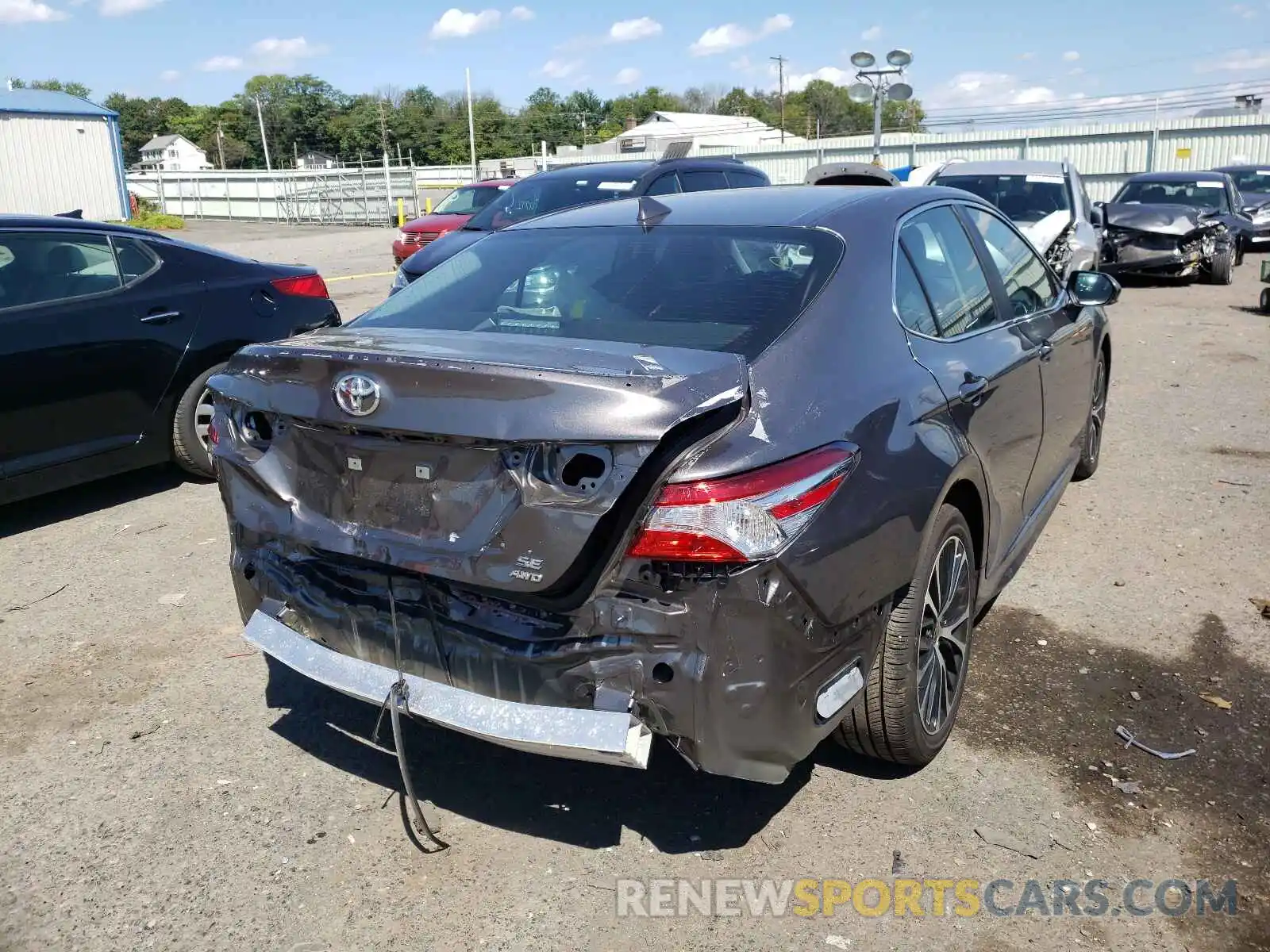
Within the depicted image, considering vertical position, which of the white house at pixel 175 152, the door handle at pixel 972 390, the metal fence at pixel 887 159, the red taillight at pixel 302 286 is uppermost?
the white house at pixel 175 152

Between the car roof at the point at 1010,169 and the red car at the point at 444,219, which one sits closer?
the car roof at the point at 1010,169

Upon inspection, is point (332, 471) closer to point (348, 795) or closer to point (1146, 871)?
point (348, 795)

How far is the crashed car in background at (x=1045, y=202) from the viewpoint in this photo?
11.8 meters

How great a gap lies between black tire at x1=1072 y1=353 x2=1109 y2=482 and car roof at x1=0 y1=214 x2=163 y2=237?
17.2 ft

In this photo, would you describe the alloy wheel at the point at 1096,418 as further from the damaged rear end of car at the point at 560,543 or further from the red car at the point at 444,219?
the red car at the point at 444,219

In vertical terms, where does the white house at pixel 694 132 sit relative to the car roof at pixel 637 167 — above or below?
above

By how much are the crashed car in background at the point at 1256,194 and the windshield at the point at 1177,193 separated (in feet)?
6.98

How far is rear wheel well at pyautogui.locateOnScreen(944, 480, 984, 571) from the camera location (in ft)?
10.5

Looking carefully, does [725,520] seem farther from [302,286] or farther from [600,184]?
[600,184]

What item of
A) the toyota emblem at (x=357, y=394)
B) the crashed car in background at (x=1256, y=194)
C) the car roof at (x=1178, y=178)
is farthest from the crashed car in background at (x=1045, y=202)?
the toyota emblem at (x=357, y=394)

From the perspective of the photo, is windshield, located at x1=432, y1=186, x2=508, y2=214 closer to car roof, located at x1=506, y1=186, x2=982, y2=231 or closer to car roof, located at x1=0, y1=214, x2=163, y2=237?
car roof, located at x1=0, y1=214, x2=163, y2=237

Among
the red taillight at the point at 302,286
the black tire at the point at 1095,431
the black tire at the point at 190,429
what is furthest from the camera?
the red taillight at the point at 302,286

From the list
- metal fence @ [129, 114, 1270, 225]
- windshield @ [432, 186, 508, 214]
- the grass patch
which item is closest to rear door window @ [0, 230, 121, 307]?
windshield @ [432, 186, 508, 214]

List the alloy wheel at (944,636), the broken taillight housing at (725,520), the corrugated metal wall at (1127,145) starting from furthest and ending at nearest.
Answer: the corrugated metal wall at (1127,145) → the alloy wheel at (944,636) → the broken taillight housing at (725,520)
